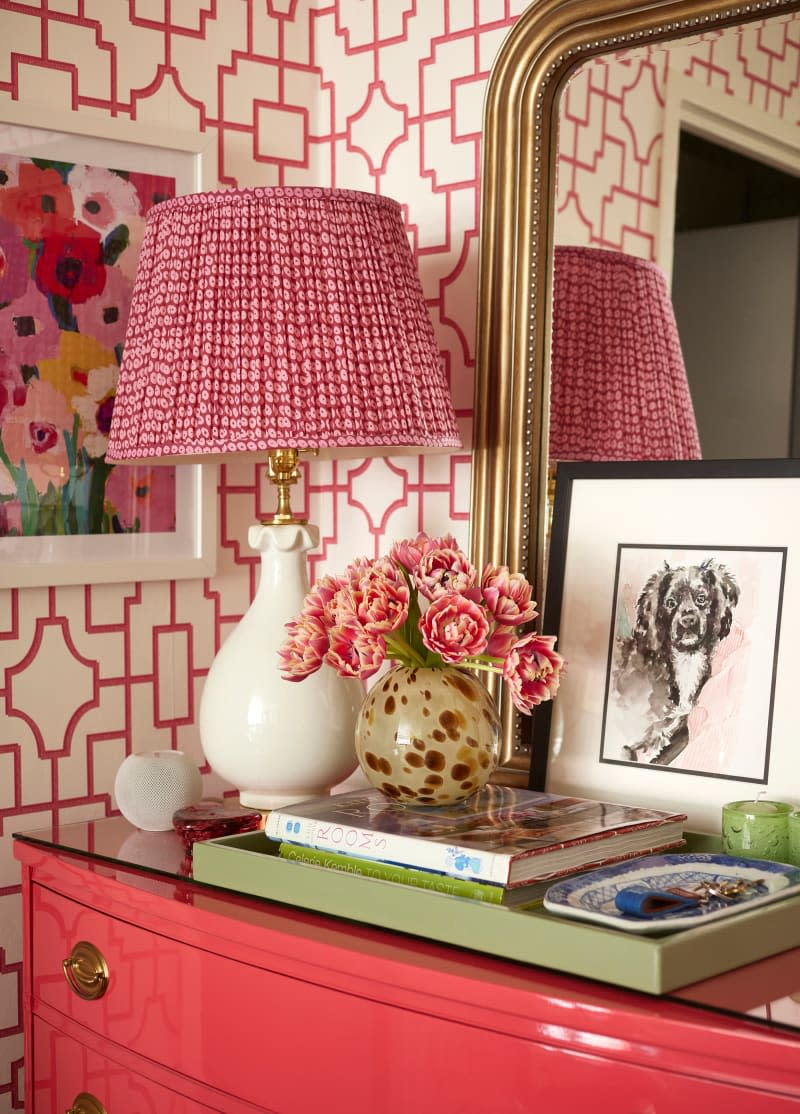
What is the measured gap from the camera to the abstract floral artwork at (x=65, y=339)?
156cm

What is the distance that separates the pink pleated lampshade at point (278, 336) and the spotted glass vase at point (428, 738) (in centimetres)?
25

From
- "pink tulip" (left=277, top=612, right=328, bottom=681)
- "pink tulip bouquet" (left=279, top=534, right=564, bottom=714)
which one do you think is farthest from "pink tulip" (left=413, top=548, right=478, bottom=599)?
"pink tulip" (left=277, top=612, right=328, bottom=681)

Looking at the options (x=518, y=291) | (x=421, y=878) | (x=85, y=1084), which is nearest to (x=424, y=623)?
(x=421, y=878)

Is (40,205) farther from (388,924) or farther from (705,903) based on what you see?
(705,903)

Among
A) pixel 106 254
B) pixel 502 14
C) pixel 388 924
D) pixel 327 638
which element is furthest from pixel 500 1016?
pixel 502 14

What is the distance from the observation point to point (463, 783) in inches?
48.9

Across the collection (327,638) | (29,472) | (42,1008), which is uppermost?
(29,472)

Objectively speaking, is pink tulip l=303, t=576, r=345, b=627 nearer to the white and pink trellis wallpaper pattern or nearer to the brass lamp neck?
the brass lamp neck

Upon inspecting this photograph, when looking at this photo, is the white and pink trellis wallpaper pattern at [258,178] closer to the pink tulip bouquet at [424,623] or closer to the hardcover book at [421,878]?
the pink tulip bouquet at [424,623]

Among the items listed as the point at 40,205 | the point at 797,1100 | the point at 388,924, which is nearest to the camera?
the point at 797,1100

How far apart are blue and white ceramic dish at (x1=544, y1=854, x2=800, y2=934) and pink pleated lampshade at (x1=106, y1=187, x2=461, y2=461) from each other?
49cm

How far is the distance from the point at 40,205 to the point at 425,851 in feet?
3.05

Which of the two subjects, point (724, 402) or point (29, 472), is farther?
point (29, 472)

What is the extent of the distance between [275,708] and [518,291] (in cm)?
55
